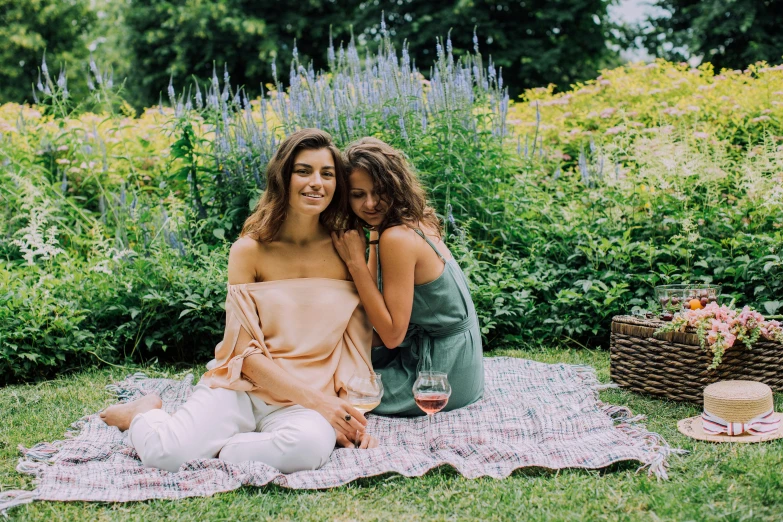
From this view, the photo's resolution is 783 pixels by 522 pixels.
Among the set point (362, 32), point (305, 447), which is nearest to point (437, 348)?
point (305, 447)

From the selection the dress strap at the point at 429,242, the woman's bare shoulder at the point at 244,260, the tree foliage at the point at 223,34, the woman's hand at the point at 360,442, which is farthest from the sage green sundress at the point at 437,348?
the tree foliage at the point at 223,34

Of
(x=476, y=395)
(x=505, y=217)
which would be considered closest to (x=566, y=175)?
(x=505, y=217)

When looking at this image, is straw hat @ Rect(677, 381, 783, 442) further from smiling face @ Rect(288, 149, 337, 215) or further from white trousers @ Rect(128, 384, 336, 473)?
smiling face @ Rect(288, 149, 337, 215)

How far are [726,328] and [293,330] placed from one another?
1806 millimetres

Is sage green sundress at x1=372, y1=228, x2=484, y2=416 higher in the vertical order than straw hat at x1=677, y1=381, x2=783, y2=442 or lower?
higher

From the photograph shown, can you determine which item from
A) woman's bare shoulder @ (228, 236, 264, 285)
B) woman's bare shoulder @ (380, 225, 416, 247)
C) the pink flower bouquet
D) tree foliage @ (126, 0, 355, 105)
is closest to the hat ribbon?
the pink flower bouquet

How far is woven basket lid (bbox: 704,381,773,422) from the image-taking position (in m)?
2.72

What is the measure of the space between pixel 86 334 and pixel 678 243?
3.57 m

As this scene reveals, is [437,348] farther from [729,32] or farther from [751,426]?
[729,32]

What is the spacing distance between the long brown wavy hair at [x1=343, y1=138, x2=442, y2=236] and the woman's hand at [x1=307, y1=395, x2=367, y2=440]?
752mm

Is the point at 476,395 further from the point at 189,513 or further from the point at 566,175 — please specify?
the point at 566,175

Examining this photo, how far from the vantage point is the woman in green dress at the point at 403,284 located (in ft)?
9.99

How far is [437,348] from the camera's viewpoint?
3.28 metres

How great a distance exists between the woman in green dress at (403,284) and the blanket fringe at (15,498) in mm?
1372
